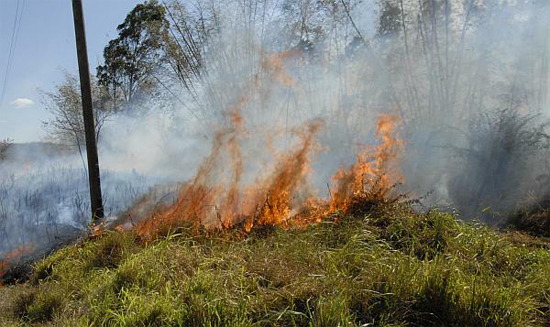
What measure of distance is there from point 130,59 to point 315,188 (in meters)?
13.5

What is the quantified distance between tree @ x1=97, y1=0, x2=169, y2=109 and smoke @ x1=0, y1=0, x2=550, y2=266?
23.8 feet

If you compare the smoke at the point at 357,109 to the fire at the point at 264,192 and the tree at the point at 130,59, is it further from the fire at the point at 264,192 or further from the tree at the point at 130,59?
the tree at the point at 130,59

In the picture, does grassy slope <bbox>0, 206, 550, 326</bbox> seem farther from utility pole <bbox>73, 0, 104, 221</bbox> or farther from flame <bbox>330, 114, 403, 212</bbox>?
utility pole <bbox>73, 0, 104, 221</bbox>

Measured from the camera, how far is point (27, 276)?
505 centimetres

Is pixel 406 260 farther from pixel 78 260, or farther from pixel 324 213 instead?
pixel 78 260

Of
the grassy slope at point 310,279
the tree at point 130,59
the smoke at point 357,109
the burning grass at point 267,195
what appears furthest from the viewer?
the tree at point 130,59

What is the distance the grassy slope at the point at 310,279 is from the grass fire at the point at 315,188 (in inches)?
0.7

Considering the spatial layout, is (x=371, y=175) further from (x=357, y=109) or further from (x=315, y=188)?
(x=357, y=109)

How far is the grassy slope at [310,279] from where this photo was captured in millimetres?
2602

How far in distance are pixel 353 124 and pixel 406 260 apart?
523 centimetres

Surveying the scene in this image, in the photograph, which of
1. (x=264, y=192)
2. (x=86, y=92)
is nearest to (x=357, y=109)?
(x=264, y=192)

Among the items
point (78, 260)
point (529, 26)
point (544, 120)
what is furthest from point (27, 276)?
point (529, 26)

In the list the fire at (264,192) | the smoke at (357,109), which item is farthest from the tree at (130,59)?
the fire at (264,192)

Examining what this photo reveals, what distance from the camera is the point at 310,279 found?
9.61 feet
